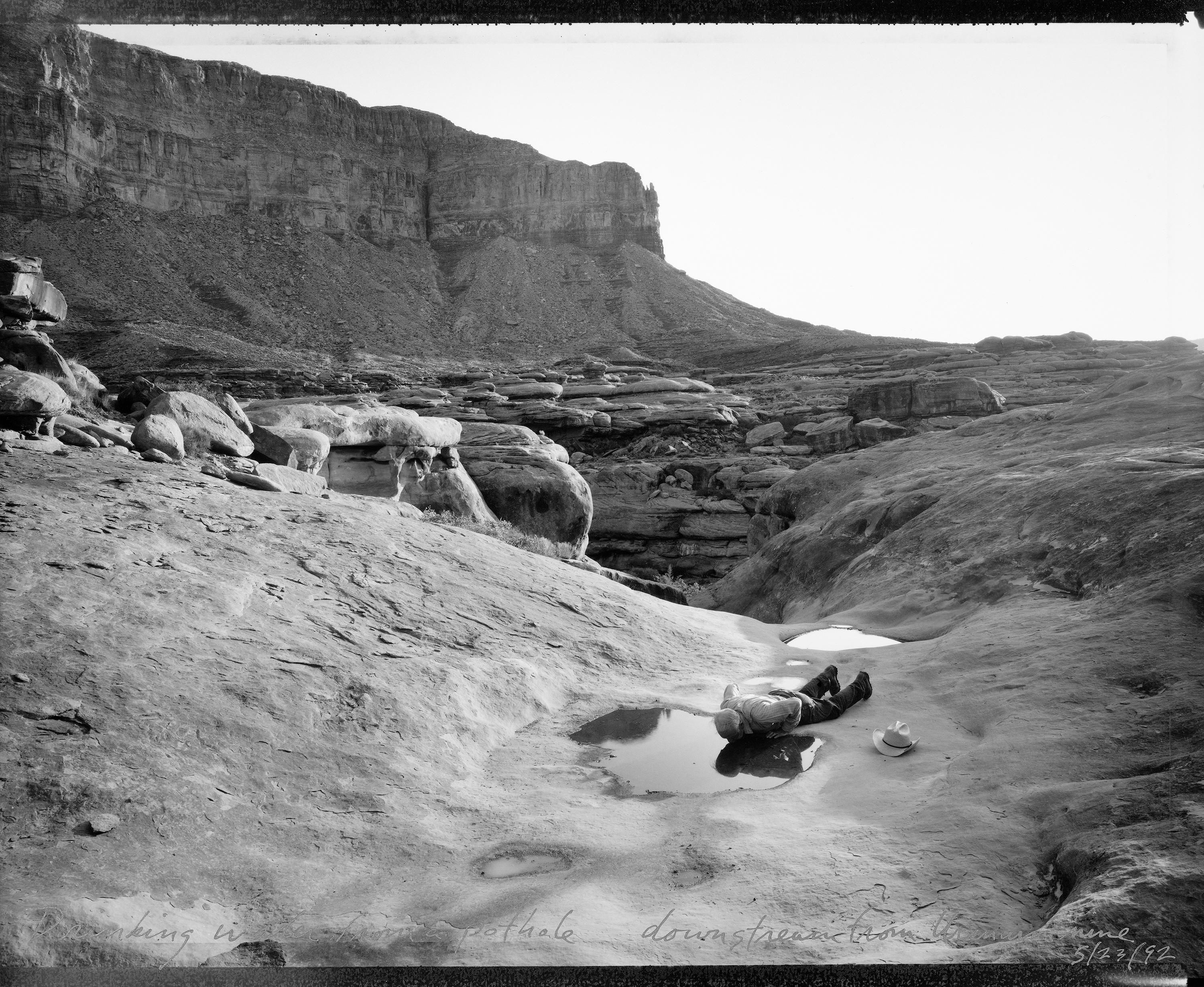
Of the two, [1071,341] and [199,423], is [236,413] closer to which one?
[199,423]

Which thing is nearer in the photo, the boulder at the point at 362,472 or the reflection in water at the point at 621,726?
the reflection in water at the point at 621,726

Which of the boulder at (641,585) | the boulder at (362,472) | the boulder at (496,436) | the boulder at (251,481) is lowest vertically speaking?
the boulder at (641,585)

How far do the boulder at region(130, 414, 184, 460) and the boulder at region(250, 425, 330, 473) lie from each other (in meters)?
2.86

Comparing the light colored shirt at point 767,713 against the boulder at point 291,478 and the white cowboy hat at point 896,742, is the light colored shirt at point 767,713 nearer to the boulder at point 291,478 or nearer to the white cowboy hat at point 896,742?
the white cowboy hat at point 896,742

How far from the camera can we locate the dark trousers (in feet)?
16.6

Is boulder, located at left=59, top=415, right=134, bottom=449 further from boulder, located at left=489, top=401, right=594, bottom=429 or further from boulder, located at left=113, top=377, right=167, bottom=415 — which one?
boulder, located at left=489, top=401, right=594, bottom=429

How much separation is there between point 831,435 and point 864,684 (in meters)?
25.9

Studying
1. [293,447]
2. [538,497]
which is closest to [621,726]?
[293,447]

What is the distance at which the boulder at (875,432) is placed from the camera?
25.0 meters

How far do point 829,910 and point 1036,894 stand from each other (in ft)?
2.63

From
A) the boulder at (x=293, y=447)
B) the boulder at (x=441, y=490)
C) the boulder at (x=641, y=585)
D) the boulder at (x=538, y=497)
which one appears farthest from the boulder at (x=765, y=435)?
the boulder at (x=293, y=447)

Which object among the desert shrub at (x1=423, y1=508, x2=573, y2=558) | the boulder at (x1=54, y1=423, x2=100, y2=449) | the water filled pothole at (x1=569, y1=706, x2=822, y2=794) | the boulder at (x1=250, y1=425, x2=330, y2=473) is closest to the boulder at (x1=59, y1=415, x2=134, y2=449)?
the boulder at (x1=54, y1=423, x2=100, y2=449)

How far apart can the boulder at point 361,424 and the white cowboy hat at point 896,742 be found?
10.8 metres

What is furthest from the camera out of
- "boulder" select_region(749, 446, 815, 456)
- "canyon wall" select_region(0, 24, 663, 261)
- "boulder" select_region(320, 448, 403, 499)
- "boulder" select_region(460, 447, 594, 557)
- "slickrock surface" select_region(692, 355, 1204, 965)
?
"canyon wall" select_region(0, 24, 663, 261)
